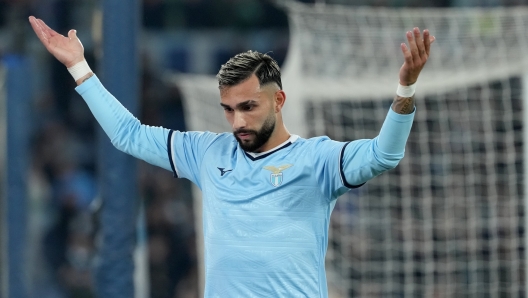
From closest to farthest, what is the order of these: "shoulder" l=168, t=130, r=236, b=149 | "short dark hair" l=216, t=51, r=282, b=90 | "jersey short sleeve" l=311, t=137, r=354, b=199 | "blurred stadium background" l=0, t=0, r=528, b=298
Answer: "jersey short sleeve" l=311, t=137, r=354, b=199 < "short dark hair" l=216, t=51, r=282, b=90 < "shoulder" l=168, t=130, r=236, b=149 < "blurred stadium background" l=0, t=0, r=528, b=298

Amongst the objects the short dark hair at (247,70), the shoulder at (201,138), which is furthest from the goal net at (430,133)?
the short dark hair at (247,70)

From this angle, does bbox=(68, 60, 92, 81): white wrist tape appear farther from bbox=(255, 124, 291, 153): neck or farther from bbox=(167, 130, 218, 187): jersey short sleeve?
bbox=(255, 124, 291, 153): neck

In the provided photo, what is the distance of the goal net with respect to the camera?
5.31m

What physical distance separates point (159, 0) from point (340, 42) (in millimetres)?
3780

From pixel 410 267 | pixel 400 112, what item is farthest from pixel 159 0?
pixel 400 112

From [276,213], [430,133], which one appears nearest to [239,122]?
[276,213]

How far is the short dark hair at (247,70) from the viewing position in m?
2.64

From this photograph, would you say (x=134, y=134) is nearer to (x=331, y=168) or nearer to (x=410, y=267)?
(x=331, y=168)

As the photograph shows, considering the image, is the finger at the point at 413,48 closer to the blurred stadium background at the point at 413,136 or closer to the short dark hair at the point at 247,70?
the short dark hair at the point at 247,70

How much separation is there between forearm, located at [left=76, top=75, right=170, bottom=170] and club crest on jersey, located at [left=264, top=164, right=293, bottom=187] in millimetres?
420

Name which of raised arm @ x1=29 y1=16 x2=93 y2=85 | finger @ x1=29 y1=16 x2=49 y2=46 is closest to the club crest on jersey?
raised arm @ x1=29 y1=16 x2=93 y2=85

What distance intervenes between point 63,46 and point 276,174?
0.83 metres

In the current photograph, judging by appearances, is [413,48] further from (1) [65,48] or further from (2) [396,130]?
(1) [65,48]

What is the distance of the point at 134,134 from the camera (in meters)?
2.88
